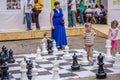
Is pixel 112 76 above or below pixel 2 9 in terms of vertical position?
below

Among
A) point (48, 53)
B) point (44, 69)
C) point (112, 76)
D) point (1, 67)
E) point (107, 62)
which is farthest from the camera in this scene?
point (48, 53)

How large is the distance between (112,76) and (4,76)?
6.99 ft

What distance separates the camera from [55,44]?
32.4ft

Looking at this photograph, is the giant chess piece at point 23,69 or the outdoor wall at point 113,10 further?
the outdoor wall at point 113,10

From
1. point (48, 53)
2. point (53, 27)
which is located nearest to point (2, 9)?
point (53, 27)

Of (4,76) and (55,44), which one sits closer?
(4,76)

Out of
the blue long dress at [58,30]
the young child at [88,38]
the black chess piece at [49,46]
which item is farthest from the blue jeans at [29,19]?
the young child at [88,38]

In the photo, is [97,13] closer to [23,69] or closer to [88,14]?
[88,14]

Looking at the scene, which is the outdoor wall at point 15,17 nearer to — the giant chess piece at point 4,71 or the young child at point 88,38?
the young child at point 88,38

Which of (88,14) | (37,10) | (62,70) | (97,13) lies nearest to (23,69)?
(62,70)

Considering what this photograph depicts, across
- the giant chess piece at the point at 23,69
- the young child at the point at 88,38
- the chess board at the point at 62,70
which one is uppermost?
the young child at the point at 88,38

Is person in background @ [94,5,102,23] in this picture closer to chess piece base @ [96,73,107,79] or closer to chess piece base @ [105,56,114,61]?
chess piece base @ [105,56,114,61]

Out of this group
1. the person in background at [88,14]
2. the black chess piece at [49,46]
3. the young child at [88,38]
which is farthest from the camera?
the person in background at [88,14]

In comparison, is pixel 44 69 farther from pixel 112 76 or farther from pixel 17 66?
pixel 112 76
